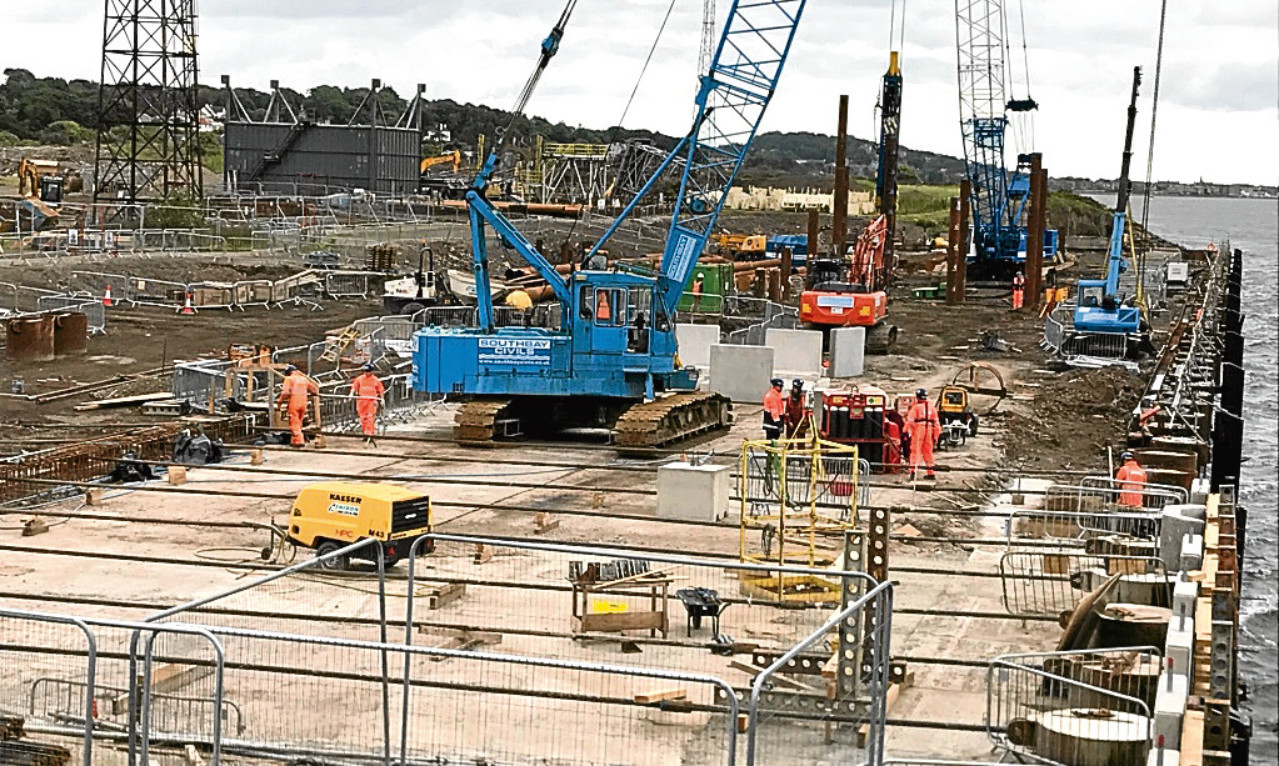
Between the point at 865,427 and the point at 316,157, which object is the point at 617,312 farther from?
the point at 316,157

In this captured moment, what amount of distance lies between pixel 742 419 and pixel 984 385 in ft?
27.0

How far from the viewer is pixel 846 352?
45.7 metres

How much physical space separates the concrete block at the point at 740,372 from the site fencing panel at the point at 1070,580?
18094 millimetres

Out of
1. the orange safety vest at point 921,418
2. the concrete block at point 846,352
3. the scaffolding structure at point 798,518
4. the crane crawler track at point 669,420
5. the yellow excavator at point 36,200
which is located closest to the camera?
the scaffolding structure at point 798,518

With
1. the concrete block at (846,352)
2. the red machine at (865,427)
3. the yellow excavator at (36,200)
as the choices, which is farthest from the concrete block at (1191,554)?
the yellow excavator at (36,200)

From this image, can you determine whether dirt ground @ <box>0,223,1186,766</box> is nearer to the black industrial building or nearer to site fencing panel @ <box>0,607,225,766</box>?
site fencing panel @ <box>0,607,225,766</box>

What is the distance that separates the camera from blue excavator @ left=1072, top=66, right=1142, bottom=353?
165 feet

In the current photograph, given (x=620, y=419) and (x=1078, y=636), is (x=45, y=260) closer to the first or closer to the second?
(x=620, y=419)

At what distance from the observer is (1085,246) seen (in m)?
130

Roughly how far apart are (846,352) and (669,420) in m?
13.2

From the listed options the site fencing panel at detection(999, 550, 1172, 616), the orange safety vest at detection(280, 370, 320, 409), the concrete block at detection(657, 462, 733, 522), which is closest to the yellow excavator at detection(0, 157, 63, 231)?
the orange safety vest at detection(280, 370, 320, 409)

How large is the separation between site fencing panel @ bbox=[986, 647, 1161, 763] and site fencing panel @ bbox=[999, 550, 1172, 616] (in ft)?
6.32

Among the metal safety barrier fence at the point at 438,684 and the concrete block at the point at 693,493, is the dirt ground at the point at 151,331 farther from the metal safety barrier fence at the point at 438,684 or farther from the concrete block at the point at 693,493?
the metal safety barrier fence at the point at 438,684

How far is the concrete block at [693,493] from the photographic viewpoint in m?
25.8
